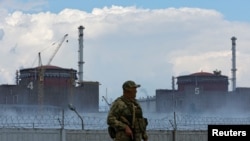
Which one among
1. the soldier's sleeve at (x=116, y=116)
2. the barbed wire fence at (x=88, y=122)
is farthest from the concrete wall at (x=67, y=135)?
the soldier's sleeve at (x=116, y=116)

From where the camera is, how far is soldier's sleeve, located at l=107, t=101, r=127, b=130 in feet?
36.9

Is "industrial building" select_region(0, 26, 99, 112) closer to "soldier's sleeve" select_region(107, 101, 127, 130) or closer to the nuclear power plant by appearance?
the nuclear power plant

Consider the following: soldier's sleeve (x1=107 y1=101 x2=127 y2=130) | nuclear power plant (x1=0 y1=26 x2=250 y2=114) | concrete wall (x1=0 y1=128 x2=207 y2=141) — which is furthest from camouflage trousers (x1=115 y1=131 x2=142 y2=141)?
nuclear power plant (x1=0 y1=26 x2=250 y2=114)

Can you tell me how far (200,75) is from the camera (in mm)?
Answer: 144125

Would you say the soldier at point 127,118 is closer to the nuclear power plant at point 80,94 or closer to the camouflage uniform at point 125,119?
the camouflage uniform at point 125,119

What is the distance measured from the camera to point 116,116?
11383mm

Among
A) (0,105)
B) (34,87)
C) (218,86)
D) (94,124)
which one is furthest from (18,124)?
(218,86)

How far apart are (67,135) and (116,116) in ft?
44.8

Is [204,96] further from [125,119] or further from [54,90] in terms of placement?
[125,119]

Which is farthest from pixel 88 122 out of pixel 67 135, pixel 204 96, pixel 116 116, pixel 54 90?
pixel 204 96

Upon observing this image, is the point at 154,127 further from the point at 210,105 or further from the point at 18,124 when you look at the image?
the point at 210,105

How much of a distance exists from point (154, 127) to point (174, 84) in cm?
12421

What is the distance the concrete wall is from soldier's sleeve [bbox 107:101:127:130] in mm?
13382

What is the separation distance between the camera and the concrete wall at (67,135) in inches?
973
